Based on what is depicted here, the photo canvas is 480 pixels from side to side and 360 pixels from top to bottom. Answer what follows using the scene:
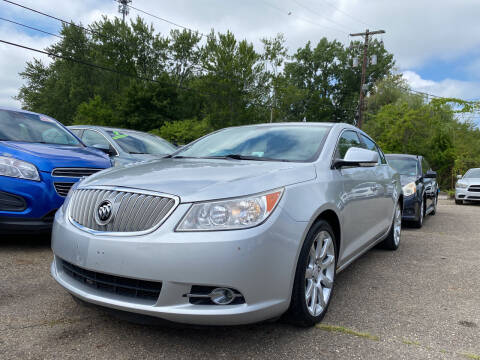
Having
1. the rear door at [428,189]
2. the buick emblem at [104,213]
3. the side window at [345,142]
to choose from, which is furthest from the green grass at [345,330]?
the rear door at [428,189]

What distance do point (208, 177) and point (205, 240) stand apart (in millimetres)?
513

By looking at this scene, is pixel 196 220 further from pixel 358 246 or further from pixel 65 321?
pixel 358 246

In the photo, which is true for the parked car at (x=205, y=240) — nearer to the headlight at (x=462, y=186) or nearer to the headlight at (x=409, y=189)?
the headlight at (x=409, y=189)

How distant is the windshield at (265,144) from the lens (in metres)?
3.10

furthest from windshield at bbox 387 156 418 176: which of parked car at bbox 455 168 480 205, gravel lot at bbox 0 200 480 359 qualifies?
parked car at bbox 455 168 480 205

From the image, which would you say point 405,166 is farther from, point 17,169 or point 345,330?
point 17,169

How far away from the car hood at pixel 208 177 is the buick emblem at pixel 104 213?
0.53ft

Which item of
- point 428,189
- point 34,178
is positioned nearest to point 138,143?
point 34,178

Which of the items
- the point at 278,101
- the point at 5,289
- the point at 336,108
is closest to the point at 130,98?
the point at 278,101

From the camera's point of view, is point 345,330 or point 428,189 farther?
point 428,189

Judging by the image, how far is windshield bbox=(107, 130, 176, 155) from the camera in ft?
21.9

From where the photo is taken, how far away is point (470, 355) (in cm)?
229

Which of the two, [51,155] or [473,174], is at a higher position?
[51,155]

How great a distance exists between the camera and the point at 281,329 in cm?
251
